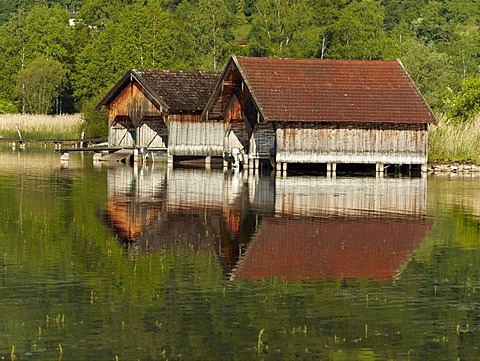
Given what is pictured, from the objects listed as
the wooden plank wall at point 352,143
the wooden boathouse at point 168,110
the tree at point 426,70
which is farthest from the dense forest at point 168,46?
the wooden plank wall at point 352,143

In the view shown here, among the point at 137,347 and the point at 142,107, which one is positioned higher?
the point at 142,107

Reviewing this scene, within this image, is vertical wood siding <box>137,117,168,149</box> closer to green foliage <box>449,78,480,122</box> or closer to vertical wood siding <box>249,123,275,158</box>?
vertical wood siding <box>249,123,275,158</box>

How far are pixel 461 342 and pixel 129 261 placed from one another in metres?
6.97

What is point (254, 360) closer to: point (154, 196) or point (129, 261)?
point (129, 261)

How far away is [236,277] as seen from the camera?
18484mm

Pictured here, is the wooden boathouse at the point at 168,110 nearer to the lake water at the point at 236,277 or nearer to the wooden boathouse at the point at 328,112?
the wooden boathouse at the point at 328,112

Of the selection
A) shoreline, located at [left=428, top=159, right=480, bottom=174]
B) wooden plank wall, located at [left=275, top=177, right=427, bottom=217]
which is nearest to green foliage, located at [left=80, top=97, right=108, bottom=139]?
shoreline, located at [left=428, top=159, right=480, bottom=174]

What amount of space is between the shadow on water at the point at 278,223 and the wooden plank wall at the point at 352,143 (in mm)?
5627

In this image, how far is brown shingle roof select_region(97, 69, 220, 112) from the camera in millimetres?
53469

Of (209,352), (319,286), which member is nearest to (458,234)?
(319,286)

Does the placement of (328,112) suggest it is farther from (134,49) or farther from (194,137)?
(134,49)

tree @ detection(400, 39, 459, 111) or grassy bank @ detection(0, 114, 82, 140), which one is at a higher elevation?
tree @ detection(400, 39, 459, 111)

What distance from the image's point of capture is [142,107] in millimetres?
56094

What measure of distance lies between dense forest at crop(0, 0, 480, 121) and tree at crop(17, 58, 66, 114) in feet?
0.27
